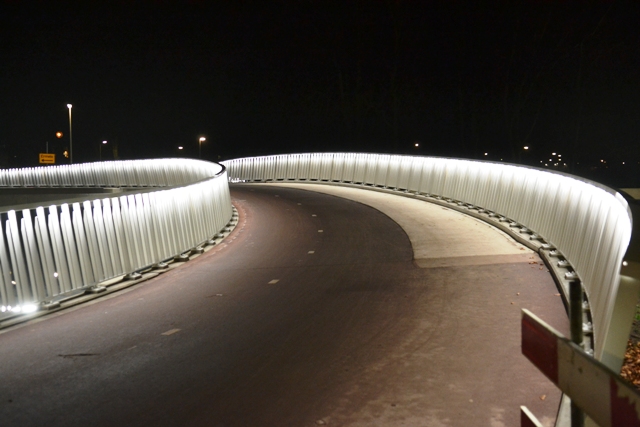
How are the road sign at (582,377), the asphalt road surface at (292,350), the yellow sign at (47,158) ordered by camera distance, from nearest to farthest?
the road sign at (582,377) → the asphalt road surface at (292,350) → the yellow sign at (47,158)

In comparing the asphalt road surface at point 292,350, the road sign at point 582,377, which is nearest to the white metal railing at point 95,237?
the asphalt road surface at point 292,350

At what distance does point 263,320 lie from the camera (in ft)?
24.8

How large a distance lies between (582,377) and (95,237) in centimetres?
780

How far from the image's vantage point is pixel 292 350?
6.38m

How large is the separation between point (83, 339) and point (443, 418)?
4.27 m

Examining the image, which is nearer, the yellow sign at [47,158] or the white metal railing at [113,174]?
the white metal railing at [113,174]

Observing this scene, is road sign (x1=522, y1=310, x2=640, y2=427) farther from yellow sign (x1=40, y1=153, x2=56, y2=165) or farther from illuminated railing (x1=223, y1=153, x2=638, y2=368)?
yellow sign (x1=40, y1=153, x2=56, y2=165)

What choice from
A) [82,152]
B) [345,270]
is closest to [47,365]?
[345,270]

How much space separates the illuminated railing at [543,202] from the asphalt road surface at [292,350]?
77cm

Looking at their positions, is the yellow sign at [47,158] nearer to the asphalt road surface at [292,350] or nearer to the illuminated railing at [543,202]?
the illuminated railing at [543,202]

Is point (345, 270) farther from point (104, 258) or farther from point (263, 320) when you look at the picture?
point (104, 258)

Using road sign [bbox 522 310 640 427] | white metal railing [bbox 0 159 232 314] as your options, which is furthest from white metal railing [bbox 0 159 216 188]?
road sign [bbox 522 310 640 427]

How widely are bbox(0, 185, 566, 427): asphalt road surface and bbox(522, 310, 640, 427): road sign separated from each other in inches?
72.2

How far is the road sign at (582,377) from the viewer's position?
229 cm
